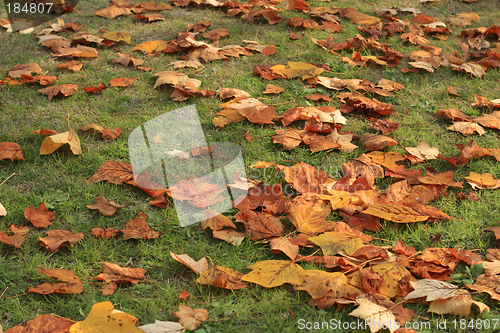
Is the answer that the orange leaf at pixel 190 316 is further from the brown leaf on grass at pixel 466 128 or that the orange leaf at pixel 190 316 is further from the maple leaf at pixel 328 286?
the brown leaf on grass at pixel 466 128

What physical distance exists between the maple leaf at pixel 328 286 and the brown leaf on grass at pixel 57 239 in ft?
3.55

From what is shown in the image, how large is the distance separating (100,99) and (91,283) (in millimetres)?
1590

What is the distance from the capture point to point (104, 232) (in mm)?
2033

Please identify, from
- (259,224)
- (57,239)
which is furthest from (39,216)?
(259,224)

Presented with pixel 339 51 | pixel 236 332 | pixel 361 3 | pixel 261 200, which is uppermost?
pixel 361 3

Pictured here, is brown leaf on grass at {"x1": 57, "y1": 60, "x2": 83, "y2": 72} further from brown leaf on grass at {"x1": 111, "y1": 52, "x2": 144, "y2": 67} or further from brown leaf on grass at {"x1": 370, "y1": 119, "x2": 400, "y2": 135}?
brown leaf on grass at {"x1": 370, "y1": 119, "x2": 400, "y2": 135}

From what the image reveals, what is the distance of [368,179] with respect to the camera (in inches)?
91.8

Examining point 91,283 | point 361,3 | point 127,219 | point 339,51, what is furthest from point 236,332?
point 361,3

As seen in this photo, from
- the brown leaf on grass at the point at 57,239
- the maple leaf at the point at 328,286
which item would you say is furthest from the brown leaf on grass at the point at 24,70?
the maple leaf at the point at 328,286

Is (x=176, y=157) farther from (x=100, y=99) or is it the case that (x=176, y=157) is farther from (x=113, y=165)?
(x=100, y=99)

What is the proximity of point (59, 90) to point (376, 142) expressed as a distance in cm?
222

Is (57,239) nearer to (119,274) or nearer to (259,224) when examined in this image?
(119,274)

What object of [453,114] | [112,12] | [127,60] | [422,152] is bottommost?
[422,152]

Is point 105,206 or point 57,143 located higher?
point 57,143
